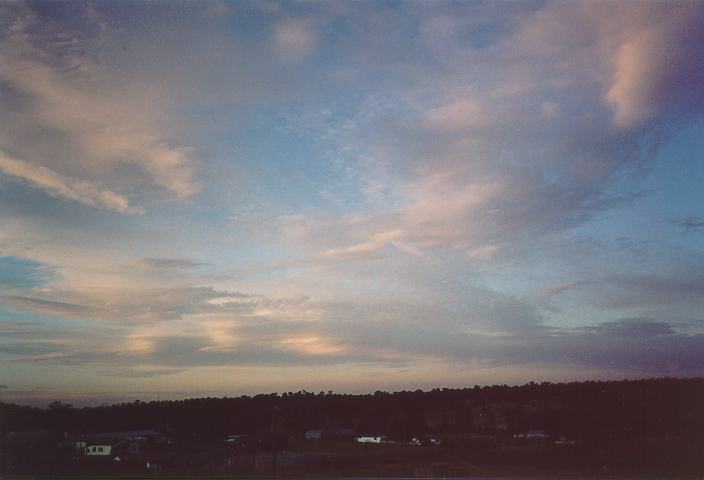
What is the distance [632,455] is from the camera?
62656 mm

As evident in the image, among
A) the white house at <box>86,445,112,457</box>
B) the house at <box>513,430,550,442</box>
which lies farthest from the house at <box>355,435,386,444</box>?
the white house at <box>86,445,112,457</box>

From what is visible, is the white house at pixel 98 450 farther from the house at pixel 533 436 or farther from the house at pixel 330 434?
the house at pixel 533 436

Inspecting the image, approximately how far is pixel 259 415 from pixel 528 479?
257 feet

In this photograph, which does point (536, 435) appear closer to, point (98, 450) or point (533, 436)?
point (533, 436)

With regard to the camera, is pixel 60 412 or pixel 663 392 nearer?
pixel 663 392

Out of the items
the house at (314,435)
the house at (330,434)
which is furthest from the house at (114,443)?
the house at (330,434)

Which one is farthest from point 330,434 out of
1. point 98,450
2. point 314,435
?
point 98,450

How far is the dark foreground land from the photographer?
5425 cm

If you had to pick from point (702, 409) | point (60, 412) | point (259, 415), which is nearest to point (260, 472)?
point (259, 415)

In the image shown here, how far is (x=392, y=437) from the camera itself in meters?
98.6

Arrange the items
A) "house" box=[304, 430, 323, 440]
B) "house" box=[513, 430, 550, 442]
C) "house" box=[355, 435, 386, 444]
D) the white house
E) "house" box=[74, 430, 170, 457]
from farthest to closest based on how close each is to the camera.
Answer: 1. "house" box=[304, 430, 323, 440]
2. "house" box=[355, 435, 386, 444]
3. "house" box=[513, 430, 550, 442]
4. "house" box=[74, 430, 170, 457]
5. the white house

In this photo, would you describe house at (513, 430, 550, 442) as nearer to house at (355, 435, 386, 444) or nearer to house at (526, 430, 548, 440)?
house at (526, 430, 548, 440)

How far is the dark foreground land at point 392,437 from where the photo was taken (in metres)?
54.2

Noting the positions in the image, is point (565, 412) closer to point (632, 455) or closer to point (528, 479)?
point (632, 455)
